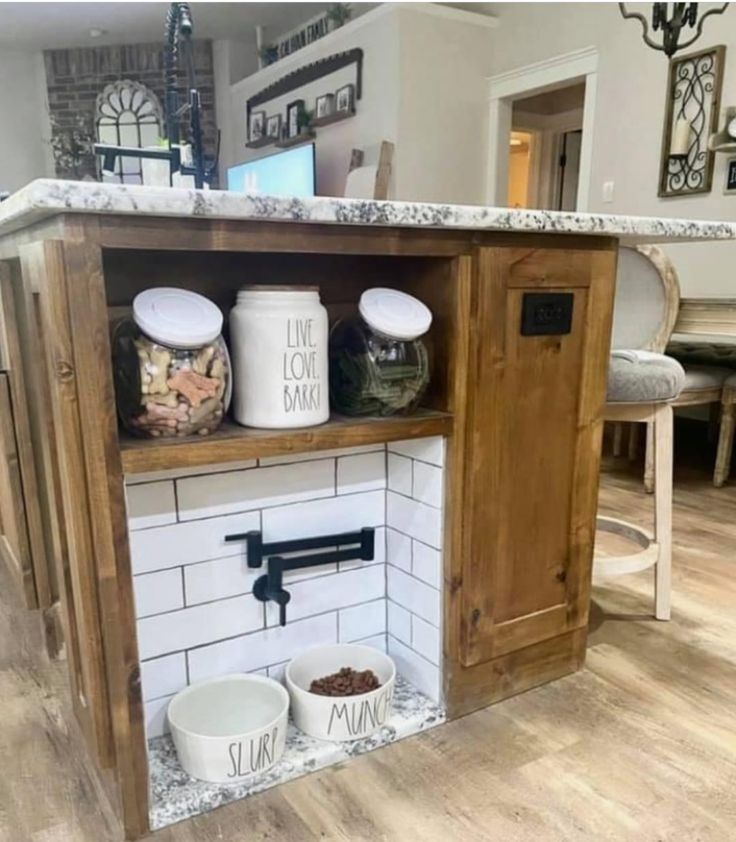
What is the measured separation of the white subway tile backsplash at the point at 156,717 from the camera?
1269mm

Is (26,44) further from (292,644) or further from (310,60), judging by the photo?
(292,644)

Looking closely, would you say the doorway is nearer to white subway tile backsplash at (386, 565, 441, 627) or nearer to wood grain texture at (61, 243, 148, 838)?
white subway tile backsplash at (386, 565, 441, 627)

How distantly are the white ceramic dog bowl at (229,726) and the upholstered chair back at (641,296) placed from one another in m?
1.40

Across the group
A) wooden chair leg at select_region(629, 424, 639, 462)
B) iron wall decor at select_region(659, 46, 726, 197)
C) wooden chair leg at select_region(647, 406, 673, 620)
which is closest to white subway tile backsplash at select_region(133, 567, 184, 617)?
wooden chair leg at select_region(647, 406, 673, 620)

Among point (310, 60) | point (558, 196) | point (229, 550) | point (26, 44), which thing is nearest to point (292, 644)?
point (229, 550)

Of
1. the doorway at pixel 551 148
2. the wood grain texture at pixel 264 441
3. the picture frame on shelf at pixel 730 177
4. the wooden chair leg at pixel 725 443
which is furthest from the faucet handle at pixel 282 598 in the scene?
the doorway at pixel 551 148

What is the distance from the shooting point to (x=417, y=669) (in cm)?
143

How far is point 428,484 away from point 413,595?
0.84 ft

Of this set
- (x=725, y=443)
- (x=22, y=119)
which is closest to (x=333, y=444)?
(x=725, y=443)

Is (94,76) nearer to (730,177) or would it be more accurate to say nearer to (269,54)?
(269,54)

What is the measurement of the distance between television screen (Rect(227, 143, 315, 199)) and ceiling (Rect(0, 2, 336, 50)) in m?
1.04

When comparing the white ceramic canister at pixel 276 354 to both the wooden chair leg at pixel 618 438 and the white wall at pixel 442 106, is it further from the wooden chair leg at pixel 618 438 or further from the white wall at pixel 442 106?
the white wall at pixel 442 106

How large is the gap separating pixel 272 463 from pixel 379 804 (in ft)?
2.04

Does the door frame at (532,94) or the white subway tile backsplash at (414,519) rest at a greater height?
the door frame at (532,94)
